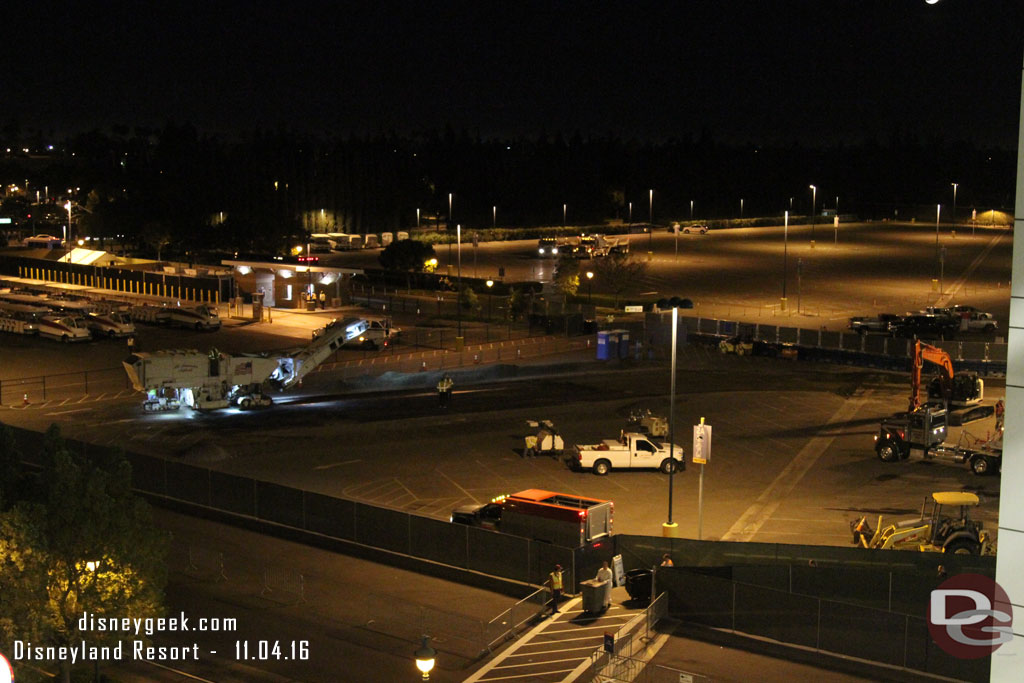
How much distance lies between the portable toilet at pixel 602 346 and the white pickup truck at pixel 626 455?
18195 millimetres

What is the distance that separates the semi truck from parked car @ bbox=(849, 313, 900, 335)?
36836 mm

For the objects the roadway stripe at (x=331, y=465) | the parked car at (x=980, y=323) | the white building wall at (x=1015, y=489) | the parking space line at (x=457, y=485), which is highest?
the white building wall at (x=1015, y=489)

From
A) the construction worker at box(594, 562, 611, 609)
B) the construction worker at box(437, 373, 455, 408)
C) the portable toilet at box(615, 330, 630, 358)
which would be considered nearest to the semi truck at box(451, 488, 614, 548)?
the construction worker at box(594, 562, 611, 609)

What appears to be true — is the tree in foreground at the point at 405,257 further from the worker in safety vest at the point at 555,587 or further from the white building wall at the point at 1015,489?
the white building wall at the point at 1015,489

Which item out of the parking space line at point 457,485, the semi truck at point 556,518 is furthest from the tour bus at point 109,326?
the semi truck at point 556,518

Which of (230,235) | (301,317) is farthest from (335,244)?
(301,317)

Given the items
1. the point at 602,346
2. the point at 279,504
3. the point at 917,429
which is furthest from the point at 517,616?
the point at 602,346

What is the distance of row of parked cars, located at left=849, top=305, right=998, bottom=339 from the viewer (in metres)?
57.5

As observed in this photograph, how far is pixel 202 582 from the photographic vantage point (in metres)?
23.7

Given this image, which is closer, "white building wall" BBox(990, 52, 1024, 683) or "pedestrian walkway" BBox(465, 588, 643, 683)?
"white building wall" BBox(990, 52, 1024, 683)

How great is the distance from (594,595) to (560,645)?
149 cm

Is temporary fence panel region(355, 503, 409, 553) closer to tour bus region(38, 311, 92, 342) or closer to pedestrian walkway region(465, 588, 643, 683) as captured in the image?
pedestrian walkway region(465, 588, 643, 683)

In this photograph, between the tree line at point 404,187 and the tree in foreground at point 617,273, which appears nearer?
the tree in foreground at point 617,273

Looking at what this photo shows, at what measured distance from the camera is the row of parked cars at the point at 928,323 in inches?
2263
